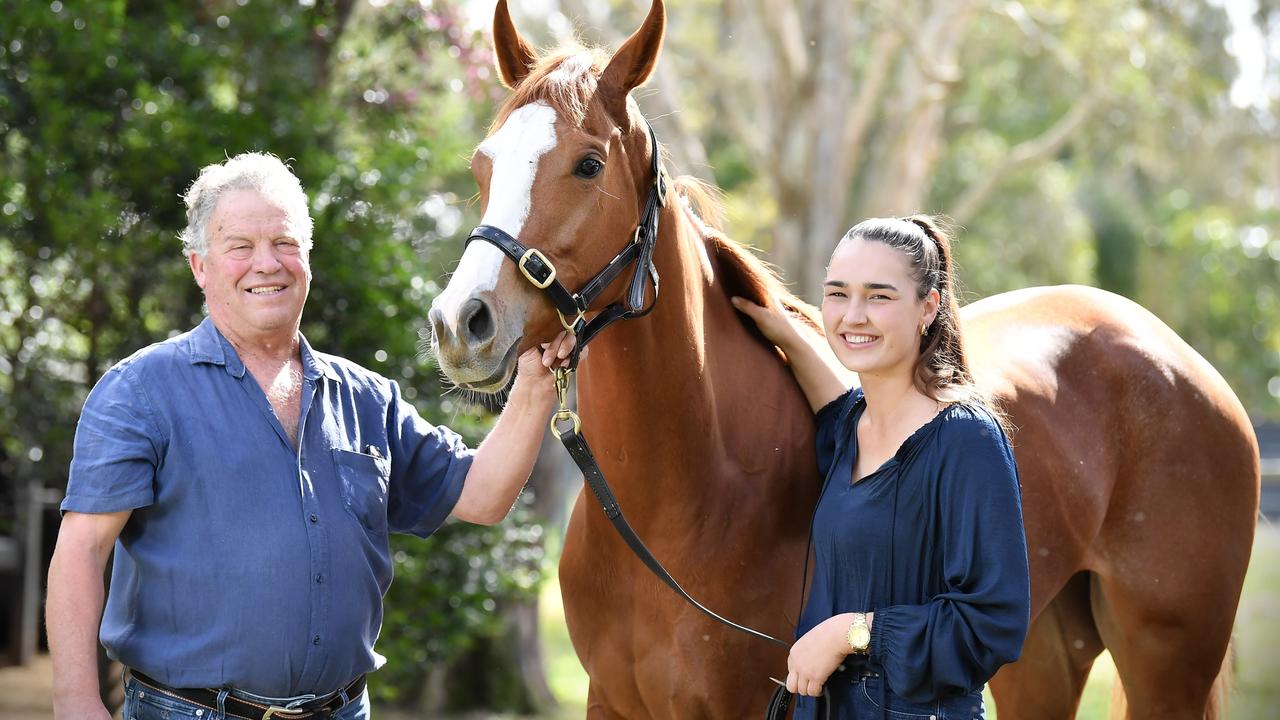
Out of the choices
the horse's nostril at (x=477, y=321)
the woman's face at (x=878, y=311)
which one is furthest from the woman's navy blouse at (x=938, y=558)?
the horse's nostril at (x=477, y=321)

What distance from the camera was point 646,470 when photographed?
114 inches

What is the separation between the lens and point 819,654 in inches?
88.5

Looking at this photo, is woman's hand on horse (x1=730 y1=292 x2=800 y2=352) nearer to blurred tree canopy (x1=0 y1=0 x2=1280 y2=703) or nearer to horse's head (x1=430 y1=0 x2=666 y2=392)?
horse's head (x1=430 y1=0 x2=666 y2=392)

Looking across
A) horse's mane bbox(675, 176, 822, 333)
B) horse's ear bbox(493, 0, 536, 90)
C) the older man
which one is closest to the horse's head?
horse's ear bbox(493, 0, 536, 90)

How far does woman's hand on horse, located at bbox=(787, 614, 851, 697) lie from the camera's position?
7.32ft

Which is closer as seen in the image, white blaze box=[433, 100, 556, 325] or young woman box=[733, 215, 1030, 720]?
young woman box=[733, 215, 1030, 720]

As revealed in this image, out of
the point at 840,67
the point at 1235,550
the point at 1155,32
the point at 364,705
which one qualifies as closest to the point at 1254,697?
the point at 1235,550

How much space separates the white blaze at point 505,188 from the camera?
7.80ft

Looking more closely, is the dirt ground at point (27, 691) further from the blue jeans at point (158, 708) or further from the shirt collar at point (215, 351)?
the shirt collar at point (215, 351)

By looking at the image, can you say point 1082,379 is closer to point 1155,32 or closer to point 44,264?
point 44,264

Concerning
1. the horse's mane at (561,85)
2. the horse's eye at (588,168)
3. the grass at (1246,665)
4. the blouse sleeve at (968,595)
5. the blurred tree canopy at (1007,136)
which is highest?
the blurred tree canopy at (1007,136)

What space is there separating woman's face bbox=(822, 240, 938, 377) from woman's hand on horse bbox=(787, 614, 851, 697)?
50cm

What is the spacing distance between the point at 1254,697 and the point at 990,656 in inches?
280

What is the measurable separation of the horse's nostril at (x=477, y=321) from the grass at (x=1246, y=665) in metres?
Answer: 2.94
